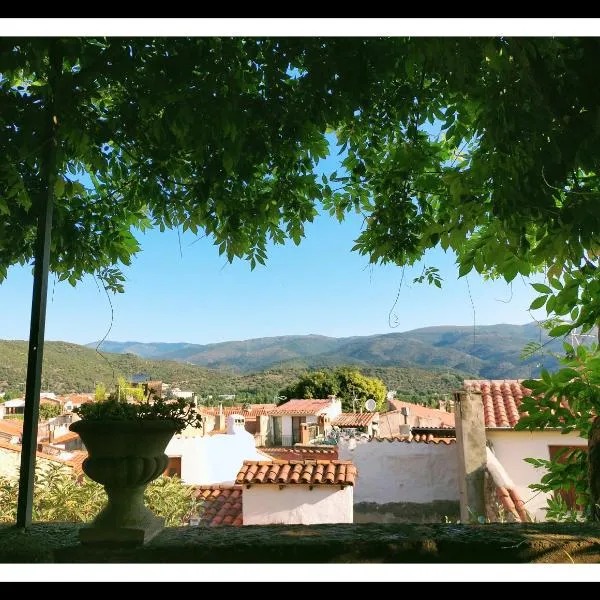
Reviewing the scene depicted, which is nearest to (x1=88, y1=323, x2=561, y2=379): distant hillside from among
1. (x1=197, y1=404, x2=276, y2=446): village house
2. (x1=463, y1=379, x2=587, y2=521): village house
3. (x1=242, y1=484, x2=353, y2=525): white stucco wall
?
(x1=242, y1=484, x2=353, y2=525): white stucco wall

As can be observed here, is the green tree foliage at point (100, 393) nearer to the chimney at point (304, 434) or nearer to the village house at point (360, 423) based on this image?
the village house at point (360, 423)

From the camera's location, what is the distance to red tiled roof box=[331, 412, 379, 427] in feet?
32.5

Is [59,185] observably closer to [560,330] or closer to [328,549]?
[328,549]

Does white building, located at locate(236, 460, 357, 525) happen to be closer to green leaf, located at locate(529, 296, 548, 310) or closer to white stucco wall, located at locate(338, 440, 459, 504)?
white stucco wall, located at locate(338, 440, 459, 504)

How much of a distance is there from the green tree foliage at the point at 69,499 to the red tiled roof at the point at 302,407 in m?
6.66

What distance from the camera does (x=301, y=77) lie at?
1.63m

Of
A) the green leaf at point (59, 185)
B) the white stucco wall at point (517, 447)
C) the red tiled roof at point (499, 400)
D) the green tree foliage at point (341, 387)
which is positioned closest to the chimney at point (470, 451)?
the red tiled roof at point (499, 400)

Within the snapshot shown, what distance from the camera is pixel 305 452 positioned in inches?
359

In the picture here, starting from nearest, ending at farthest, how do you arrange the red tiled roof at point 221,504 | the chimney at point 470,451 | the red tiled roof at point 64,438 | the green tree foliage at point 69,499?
the green tree foliage at point 69,499
the red tiled roof at point 221,504
the chimney at point 470,451
the red tiled roof at point 64,438

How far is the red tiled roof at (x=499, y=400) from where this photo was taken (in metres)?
6.81

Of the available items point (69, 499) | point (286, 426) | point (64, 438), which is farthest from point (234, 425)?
point (69, 499)

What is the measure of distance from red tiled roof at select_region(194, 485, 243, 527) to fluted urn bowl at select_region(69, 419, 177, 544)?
4.24 metres
